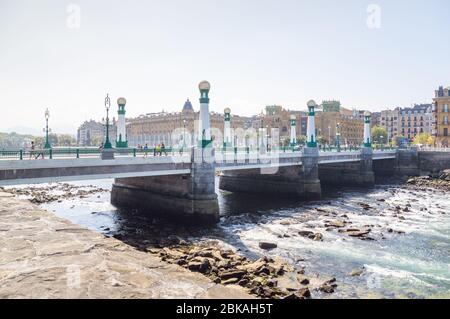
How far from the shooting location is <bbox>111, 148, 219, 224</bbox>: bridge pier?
26653 mm

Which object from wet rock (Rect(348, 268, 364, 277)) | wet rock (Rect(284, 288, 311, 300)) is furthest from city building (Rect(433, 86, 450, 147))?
wet rock (Rect(284, 288, 311, 300))

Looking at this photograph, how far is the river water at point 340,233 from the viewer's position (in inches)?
633

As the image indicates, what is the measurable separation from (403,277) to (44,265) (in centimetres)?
1483

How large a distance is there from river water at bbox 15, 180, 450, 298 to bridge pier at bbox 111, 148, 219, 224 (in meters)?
1.36

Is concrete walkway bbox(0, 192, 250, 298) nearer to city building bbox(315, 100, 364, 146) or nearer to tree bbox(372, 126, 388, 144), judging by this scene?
city building bbox(315, 100, 364, 146)

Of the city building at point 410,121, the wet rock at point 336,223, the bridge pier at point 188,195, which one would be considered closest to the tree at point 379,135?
the city building at point 410,121

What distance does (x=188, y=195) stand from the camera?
88.8ft

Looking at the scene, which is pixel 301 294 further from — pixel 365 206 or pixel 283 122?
pixel 283 122

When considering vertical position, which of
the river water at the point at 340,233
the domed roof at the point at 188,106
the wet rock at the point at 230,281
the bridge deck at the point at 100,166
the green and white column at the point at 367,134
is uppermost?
the domed roof at the point at 188,106

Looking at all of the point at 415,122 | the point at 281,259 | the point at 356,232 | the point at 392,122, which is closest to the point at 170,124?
the point at 392,122

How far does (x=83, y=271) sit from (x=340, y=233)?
18.4 meters

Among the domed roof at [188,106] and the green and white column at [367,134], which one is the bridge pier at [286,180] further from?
the domed roof at [188,106]

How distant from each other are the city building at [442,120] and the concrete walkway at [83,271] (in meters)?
87.0
